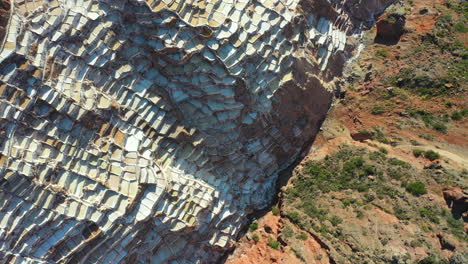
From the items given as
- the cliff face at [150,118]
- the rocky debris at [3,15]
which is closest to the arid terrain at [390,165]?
the cliff face at [150,118]

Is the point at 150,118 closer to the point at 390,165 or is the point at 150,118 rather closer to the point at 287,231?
the point at 287,231

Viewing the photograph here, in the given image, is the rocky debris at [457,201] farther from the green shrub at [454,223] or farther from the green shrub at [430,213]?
the green shrub at [430,213]

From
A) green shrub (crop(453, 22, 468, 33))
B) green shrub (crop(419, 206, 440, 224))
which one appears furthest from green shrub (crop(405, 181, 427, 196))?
green shrub (crop(453, 22, 468, 33))

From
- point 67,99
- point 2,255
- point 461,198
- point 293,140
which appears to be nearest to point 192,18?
point 67,99

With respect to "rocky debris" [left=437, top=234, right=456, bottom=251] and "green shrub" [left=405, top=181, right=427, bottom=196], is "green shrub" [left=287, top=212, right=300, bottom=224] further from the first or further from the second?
"rocky debris" [left=437, top=234, right=456, bottom=251]

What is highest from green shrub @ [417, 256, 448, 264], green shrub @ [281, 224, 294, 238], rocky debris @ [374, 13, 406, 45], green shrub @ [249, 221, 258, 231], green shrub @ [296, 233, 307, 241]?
rocky debris @ [374, 13, 406, 45]
